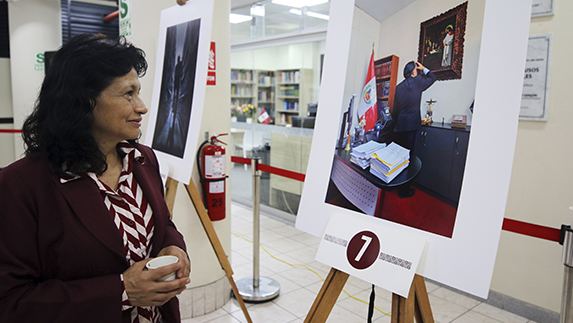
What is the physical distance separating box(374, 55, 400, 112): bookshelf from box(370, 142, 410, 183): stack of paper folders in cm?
16

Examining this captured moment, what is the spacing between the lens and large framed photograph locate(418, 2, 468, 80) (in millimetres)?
1201

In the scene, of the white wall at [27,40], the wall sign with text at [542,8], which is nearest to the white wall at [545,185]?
the wall sign with text at [542,8]

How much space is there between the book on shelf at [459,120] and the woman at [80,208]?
3.13 ft

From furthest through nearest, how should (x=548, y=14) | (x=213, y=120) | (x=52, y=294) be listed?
1. (x=213, y=120)
2. (x=548, y=14)
3. (x=52, y=294)

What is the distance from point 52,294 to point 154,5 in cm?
225

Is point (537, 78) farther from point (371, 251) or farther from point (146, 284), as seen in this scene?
point (146, 284)

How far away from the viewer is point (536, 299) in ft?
9.53

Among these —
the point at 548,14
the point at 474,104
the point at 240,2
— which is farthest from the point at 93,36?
the point at 240,2

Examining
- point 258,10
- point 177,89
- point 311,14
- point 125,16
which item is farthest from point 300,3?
point 177,89

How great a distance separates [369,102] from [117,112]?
885mm

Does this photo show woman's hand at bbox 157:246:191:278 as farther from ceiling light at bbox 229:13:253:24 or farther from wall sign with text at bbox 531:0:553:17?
ceiling light at bbox 229:13:253:24

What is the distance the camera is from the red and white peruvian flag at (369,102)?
4.76 ft

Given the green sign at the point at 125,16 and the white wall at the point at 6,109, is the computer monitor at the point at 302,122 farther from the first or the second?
the white wall at the point at 6,109

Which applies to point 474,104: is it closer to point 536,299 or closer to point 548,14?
point 548,14
